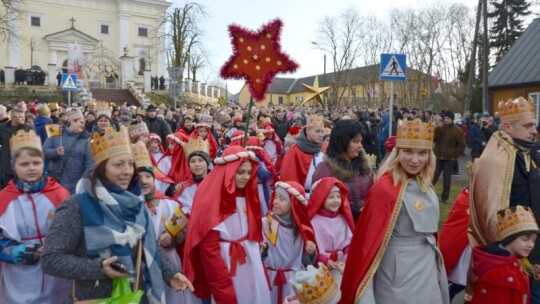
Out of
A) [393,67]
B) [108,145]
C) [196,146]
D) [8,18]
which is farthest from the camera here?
[8,18]

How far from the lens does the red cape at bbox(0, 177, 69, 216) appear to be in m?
4.21

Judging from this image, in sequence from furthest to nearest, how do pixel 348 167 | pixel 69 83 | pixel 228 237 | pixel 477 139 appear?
pixel 69 83 → pixel 477 139 → pixel 348 167 → pixel 228 237

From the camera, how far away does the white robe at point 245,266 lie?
15.6ft

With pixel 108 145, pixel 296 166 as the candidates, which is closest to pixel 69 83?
pixel 296 166

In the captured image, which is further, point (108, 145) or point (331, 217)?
point (331, 217)

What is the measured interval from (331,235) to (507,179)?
1.70 m

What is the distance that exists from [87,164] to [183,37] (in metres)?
44.5

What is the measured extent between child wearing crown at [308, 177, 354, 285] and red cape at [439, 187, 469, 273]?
996 millimetres

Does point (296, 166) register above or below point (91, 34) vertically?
below

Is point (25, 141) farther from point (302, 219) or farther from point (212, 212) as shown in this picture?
point (302, 219)

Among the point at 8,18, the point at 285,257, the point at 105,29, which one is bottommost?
the point at 285,257

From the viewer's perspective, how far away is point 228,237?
4.79 meters

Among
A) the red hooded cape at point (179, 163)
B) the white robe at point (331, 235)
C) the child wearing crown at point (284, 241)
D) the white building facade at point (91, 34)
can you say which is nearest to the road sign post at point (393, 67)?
the red hooded cape at point (179, 163)

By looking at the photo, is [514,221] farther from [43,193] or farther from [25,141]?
[25,141]
